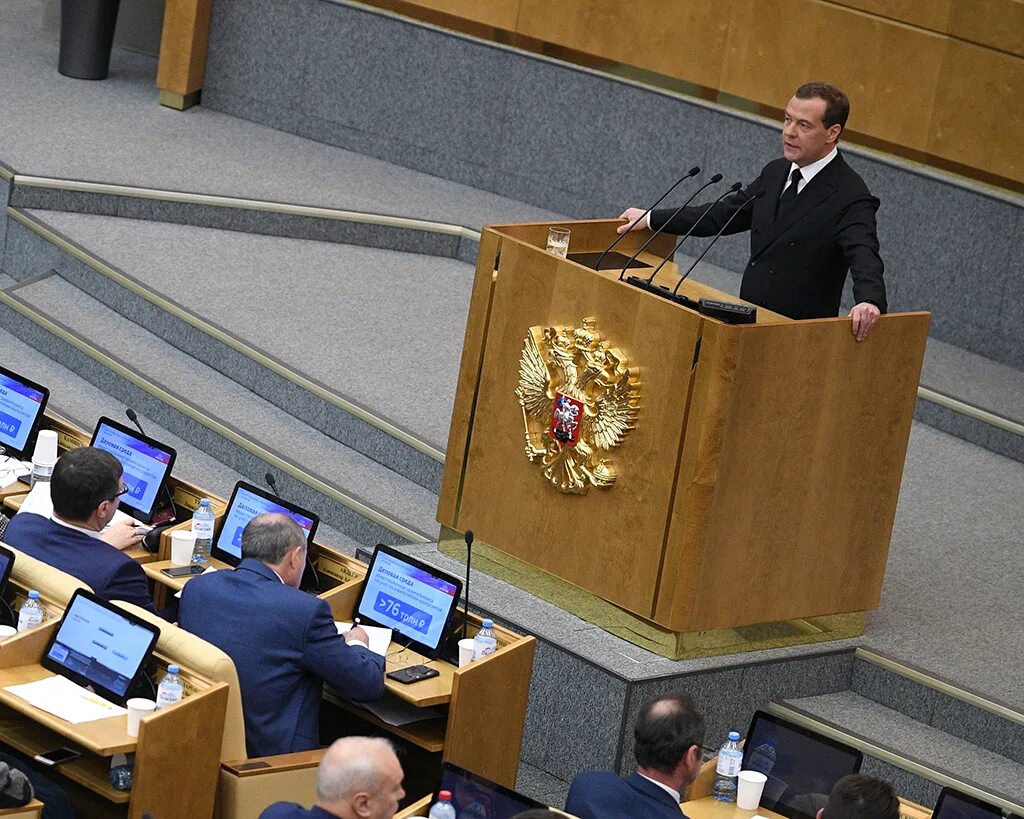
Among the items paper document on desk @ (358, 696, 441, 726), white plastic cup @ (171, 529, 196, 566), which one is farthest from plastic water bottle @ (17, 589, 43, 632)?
paper document on desk @ (358, 696, 441, 726)

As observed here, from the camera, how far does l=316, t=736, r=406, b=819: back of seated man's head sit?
3.33m

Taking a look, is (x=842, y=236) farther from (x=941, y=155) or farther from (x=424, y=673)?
(x=941, y=155)

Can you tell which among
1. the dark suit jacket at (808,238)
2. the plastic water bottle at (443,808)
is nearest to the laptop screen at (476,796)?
the plastic water bottle at (443,808)

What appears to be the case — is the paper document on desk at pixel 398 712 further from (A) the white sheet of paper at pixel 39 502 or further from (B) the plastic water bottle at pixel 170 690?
(A) the white sheet of paper at pixel 39 502

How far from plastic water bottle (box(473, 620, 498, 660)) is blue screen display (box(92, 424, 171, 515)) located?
1.14 m

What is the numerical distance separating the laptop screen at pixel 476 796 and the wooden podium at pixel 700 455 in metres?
1.40

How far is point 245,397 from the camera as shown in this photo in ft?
22.3

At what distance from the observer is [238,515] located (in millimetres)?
5000

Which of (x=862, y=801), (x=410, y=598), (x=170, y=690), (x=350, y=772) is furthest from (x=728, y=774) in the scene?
(x=170, y=690)

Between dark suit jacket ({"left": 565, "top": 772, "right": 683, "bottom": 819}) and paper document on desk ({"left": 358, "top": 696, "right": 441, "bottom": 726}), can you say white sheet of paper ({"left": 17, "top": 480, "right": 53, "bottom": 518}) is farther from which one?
dark suit jacket ({"left": 565, "top": 772, "right": 683, "bottom": 819})

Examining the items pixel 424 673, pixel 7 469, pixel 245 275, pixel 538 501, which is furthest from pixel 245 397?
pixel 424 673

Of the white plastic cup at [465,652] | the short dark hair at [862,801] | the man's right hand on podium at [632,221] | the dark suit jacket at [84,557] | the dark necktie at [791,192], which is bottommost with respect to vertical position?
the white plastic cup at [465,652]

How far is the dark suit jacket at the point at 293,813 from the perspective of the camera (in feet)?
10.9

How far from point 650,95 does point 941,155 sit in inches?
→ 56.8
